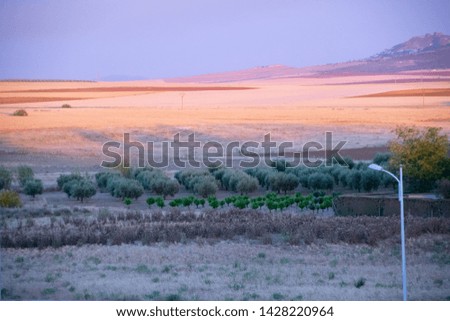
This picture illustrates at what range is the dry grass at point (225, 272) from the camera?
1681 centimetres

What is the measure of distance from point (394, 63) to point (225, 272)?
1383 inches

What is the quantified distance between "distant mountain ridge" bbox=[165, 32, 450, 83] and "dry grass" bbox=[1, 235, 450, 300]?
1566 cm

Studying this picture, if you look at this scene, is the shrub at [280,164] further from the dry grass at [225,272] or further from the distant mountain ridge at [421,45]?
the dry grass at [225,272]

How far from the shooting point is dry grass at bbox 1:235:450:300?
55.2ft

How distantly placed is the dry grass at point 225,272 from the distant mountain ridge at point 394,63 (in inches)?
617

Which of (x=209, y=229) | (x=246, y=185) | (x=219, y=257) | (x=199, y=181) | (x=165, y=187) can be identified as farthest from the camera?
(x=246, y=185)

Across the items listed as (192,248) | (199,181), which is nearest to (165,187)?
(199,181)

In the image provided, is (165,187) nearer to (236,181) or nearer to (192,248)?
(236,181)

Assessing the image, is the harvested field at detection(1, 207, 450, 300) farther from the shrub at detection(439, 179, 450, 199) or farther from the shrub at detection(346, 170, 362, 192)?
the shrub at detection(346, 170, 362, 192)

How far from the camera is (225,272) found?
1925 cm

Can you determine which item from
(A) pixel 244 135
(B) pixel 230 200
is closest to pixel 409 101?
(A) pixel 244 135

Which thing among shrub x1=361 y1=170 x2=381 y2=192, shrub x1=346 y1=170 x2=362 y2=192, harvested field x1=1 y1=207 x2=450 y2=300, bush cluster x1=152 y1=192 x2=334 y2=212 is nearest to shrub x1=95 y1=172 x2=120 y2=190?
bush cluster x1=152 y1=192 x2=334 y2=212

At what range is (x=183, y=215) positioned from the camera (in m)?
29.2
